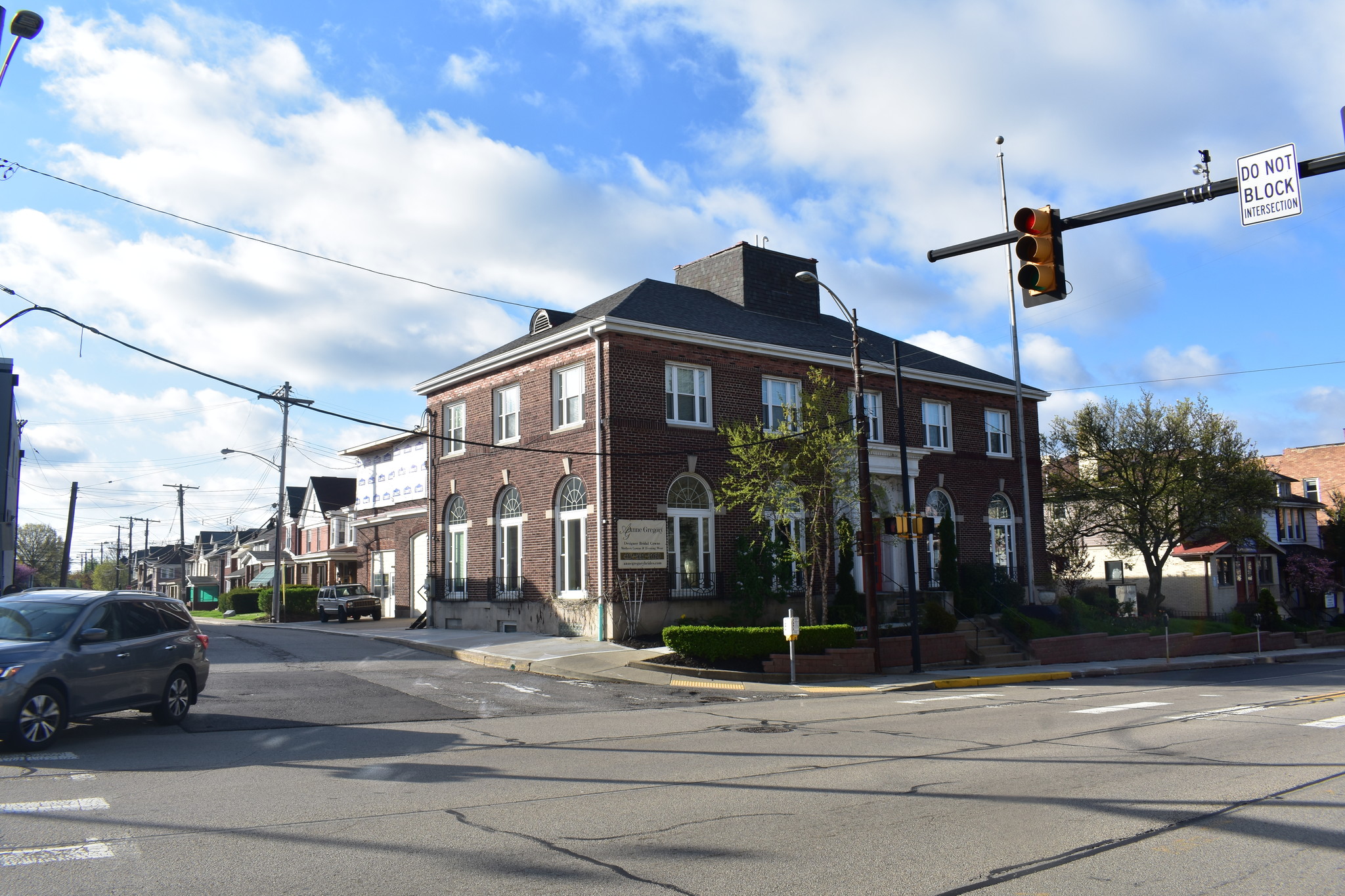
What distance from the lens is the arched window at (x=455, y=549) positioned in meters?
30.3

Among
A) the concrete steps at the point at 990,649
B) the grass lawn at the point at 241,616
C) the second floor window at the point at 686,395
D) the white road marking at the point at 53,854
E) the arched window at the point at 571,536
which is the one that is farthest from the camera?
the grass lawn at the point at 241,616

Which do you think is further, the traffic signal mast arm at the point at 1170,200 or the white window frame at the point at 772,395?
the white window frame at the point at 772,395

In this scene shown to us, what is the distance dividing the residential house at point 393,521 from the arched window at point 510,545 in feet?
31.7

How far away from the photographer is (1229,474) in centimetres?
3216

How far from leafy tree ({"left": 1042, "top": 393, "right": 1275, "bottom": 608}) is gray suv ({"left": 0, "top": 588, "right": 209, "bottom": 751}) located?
3030 centimetres

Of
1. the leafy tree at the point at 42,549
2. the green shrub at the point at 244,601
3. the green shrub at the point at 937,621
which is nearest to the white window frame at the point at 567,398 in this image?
Result: the green shrub at the point at 937,621

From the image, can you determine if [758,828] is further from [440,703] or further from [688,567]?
[688,567]

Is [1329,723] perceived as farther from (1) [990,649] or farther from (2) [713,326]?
(2) [713,326]

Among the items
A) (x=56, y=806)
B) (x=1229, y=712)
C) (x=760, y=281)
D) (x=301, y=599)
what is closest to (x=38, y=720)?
(x=56, y=806)

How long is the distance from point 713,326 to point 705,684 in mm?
11751

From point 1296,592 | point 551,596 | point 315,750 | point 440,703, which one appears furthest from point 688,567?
point 1296,592

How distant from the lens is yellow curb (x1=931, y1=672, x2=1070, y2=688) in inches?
778

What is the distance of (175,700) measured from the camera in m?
12.0

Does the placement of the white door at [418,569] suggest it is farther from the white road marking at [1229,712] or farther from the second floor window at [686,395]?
the white road marking at [1229,712]
